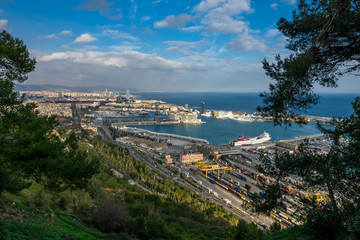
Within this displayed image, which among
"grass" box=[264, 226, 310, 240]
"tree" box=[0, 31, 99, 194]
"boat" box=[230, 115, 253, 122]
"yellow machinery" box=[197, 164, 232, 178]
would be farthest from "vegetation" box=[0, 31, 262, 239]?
"boat" box=[230, 115, 253, 122]

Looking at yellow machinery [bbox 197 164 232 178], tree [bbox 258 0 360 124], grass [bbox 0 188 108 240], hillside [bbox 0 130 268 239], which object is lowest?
yellow machinery [bbox 197 164 232 178]

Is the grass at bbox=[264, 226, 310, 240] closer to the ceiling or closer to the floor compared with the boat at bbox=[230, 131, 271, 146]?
closer to the ceiling

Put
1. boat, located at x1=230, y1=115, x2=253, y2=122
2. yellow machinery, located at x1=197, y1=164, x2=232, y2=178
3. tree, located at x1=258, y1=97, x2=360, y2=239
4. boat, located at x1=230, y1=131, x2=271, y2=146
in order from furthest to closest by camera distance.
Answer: boat, located at x1=230, y1=115, x2=253, y2=122 → boat, located at x1=230, y1=131, x2=271, y2=146 → yellow machinery, located at x1=197, y1=164, x2=232, y2=178 → tree, located at x1=258, y1=97, x2=360, y2=239

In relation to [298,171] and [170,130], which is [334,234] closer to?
[298,171]

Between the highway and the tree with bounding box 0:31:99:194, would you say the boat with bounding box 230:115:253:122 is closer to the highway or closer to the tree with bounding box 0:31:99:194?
the highway

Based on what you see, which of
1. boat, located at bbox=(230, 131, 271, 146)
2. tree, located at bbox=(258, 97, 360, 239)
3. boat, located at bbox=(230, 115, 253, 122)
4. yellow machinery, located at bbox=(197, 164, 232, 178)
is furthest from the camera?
boat, located at bbox=(230, 115, 253, 122)

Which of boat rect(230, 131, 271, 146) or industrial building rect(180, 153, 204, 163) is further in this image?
boat rect(230, 131, 271, 146)

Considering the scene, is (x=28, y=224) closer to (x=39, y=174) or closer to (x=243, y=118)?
(x=39, y=174)
